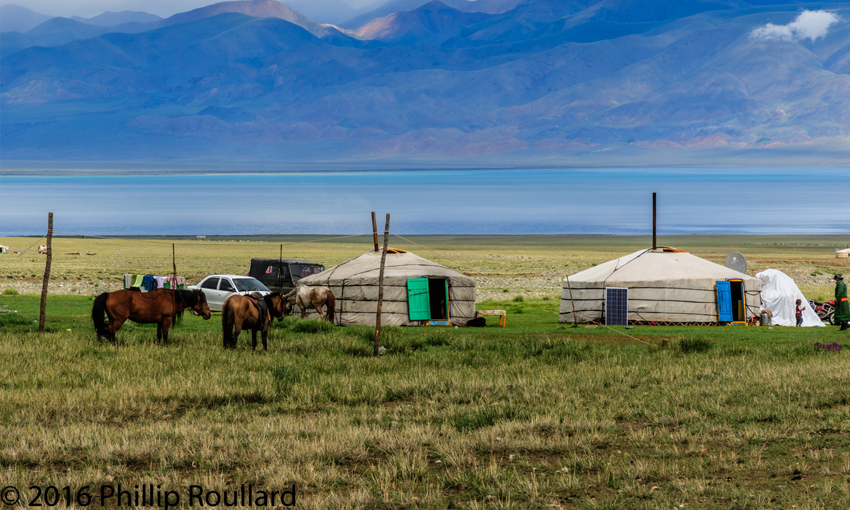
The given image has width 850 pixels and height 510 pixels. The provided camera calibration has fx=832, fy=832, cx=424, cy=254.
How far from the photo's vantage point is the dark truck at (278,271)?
32344 millimetres

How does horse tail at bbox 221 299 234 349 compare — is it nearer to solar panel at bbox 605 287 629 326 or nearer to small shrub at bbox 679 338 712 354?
small shrub at bbox 679 338 712 354

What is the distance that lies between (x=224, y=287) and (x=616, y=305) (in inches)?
528

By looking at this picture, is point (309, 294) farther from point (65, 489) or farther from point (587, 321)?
point (65, 489)

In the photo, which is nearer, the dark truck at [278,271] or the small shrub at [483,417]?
the small shrub at [483,417]

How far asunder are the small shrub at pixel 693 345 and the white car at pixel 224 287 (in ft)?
48.9

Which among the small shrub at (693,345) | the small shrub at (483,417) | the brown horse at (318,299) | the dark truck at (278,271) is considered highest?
the dark truck at (278,271)

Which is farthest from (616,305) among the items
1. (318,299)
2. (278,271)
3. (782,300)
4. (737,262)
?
(278,271)

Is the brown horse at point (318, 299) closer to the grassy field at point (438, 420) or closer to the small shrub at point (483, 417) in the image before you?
the grassy field at point (438, 420)

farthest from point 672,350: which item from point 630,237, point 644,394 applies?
point 630,237

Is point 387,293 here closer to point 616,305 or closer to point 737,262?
point 616,305

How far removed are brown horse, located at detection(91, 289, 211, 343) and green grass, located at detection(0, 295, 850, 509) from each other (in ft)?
1.58

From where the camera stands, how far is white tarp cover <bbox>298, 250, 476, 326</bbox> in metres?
26.3

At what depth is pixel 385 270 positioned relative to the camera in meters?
26.8

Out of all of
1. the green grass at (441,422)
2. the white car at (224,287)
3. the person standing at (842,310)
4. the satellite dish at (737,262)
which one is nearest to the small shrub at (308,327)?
the green grass at (441,422)
